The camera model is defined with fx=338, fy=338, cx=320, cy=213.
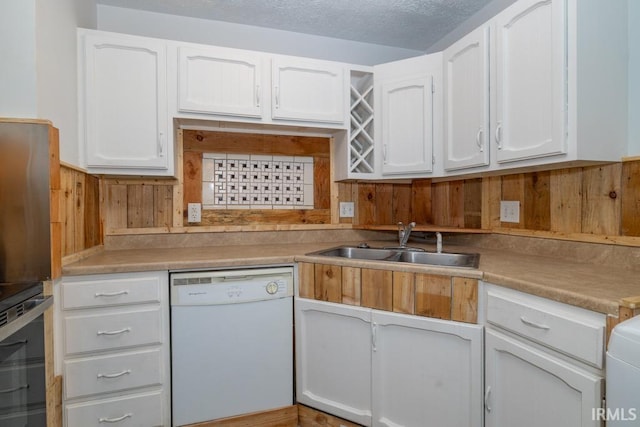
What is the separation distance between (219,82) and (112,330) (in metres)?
1.37

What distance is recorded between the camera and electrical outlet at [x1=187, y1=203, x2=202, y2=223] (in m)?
2.17

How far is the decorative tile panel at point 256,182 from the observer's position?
2221 mm

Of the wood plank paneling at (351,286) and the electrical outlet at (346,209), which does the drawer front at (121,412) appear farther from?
the electrical outlet at (346,209)

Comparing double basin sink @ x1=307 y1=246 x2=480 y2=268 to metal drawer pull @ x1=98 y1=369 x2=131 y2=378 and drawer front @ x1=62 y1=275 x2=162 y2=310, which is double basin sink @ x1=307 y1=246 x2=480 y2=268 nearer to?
drawer front @ x1=62 y1=275 x2=162 y2=310

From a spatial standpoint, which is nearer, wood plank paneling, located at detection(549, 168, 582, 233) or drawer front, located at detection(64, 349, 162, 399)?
drawer front, located at detection(64, 349, 162, 399)

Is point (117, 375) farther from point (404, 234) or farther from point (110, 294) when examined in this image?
point (404, 234)

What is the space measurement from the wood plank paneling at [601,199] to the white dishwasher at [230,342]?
1421mm

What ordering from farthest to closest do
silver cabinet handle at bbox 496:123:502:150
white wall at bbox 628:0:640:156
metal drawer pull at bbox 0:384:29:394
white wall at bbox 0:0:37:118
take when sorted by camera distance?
1. silver cabinet handle at bbox 496:123:502:150
2. white wall at bbox 628:0:640:156
3. white wall at bbox 0:0:37:118
4. metal drawer pull at bbox 0:384:29:394

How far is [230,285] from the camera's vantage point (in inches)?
65.3

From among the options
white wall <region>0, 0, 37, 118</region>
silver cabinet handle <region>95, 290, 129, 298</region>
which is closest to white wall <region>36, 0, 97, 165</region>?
white wall <region>0, 0, 37, 118</region>

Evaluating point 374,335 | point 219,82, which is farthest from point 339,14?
point 374,335

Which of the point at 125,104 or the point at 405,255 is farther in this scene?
the point at 405,255

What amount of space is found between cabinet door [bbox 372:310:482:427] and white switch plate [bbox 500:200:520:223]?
33.5 inches

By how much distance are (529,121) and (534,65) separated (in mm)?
230
